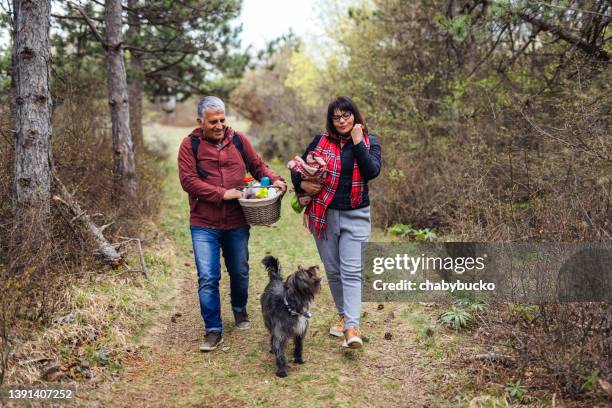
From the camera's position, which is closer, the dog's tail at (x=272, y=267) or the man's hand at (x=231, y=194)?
the man's hand at (x=231, y=194)

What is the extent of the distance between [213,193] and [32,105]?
84.6 inches

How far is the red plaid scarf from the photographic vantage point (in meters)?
4.14

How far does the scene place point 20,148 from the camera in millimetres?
4910

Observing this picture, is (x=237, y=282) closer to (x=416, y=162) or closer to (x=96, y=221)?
(x=96, y=221)

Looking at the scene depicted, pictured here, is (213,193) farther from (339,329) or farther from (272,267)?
(339,329)

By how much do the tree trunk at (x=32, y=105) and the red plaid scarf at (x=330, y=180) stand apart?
271cm

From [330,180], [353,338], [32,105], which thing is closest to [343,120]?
[330,180]

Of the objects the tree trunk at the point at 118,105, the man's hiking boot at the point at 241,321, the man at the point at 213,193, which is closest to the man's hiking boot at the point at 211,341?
the man at the point at 213,193

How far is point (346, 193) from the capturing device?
13.8 feet

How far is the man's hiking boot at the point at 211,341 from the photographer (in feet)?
14.8

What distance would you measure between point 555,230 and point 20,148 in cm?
506

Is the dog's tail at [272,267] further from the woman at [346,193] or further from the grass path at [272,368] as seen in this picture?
the grass path at [272,368]

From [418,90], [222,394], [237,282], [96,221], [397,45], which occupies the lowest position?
[222,394]

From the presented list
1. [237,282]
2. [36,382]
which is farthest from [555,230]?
[36,382]
